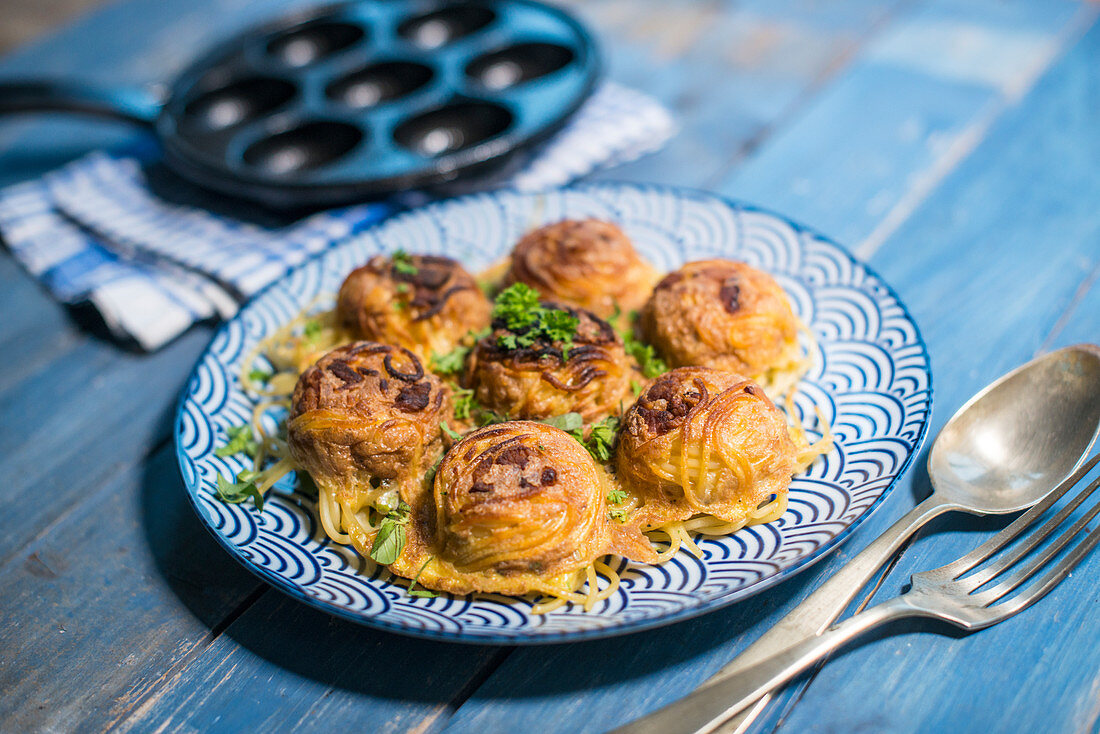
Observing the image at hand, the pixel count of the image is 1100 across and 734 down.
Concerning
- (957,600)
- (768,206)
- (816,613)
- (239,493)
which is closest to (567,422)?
(816,613)

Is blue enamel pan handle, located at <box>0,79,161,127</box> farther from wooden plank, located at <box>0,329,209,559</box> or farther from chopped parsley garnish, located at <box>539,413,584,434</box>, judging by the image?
chopped parsley garnish, located at <box>539,413,584,434</box>

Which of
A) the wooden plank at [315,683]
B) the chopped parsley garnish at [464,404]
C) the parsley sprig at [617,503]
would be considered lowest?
the wooden plank at [315,683]

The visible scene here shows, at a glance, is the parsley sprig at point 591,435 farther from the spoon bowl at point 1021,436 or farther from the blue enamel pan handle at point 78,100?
the blue enamel pan handle at point 78,100

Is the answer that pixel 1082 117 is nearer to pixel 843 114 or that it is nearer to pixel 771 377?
pixel 843 114

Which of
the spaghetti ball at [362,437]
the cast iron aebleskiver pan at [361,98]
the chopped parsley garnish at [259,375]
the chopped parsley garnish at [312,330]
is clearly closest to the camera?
the spaghetti ball at [362,437]

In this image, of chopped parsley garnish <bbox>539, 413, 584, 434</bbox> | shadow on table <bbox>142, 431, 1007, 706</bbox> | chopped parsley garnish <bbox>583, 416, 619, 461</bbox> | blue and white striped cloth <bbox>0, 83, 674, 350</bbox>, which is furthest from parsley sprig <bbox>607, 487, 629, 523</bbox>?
blue and white striped cloth <bbox>0, 83, 674, 350</bbox>

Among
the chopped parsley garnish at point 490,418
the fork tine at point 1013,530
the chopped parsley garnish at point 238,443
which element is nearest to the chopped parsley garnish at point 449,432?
the chopped parsley garnish at point 490,418
